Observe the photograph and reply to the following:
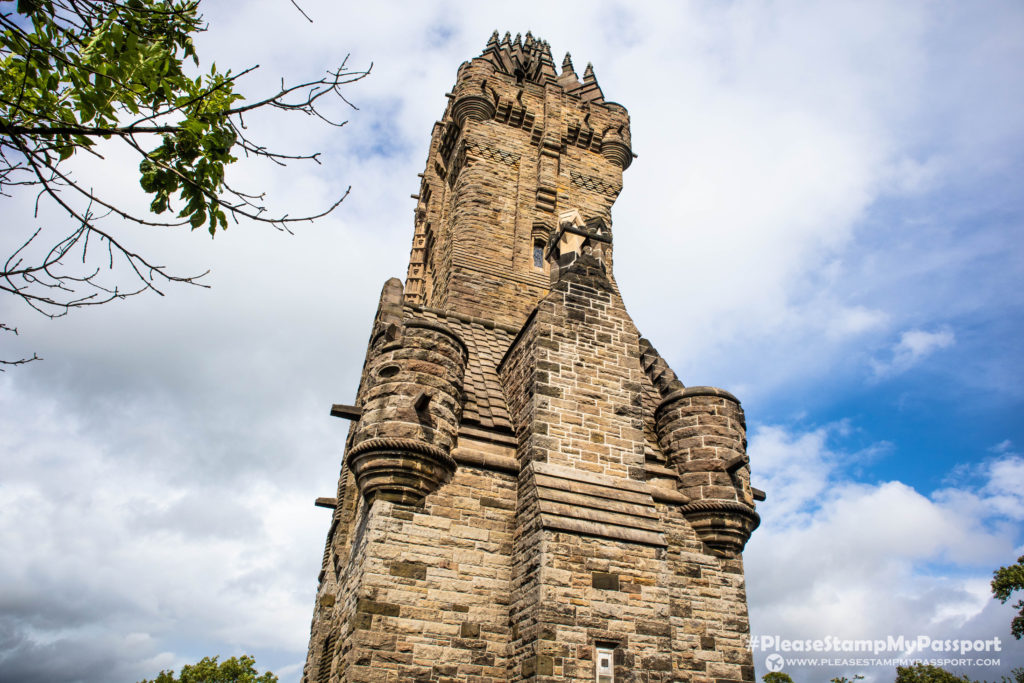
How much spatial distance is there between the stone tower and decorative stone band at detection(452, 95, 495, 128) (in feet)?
23.2

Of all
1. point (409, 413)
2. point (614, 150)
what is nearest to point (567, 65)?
point (614, 150)

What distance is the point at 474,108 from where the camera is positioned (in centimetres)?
1688

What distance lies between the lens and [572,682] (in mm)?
6719

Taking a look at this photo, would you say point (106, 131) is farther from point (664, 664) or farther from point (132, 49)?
point (664, 664)

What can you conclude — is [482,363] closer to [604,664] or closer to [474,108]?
[604,664]

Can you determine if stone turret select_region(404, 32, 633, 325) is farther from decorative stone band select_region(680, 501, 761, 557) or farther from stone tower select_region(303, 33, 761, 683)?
decorative stone band select_region(680, 501, 761, 557)

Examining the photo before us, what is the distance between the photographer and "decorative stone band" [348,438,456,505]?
25.5ft

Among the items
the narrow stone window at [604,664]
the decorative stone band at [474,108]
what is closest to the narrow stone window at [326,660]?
the narrow stone window at [604,664]

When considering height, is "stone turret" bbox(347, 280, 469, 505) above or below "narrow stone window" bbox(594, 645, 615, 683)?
above

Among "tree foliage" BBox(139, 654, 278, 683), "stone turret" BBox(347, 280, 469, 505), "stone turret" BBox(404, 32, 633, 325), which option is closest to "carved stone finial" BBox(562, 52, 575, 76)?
"stone turret" BBox(404, 32, 633, 325)

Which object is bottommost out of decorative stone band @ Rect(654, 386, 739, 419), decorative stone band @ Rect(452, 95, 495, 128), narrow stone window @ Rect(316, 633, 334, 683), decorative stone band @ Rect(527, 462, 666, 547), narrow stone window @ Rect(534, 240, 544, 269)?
narrow stone window @ Rect(316, 633, 334, 683)

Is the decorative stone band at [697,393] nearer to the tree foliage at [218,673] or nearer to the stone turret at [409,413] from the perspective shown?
the stone turret at [409,413]

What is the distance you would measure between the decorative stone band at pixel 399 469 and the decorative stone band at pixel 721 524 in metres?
3.76

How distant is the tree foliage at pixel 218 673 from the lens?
32.3m
